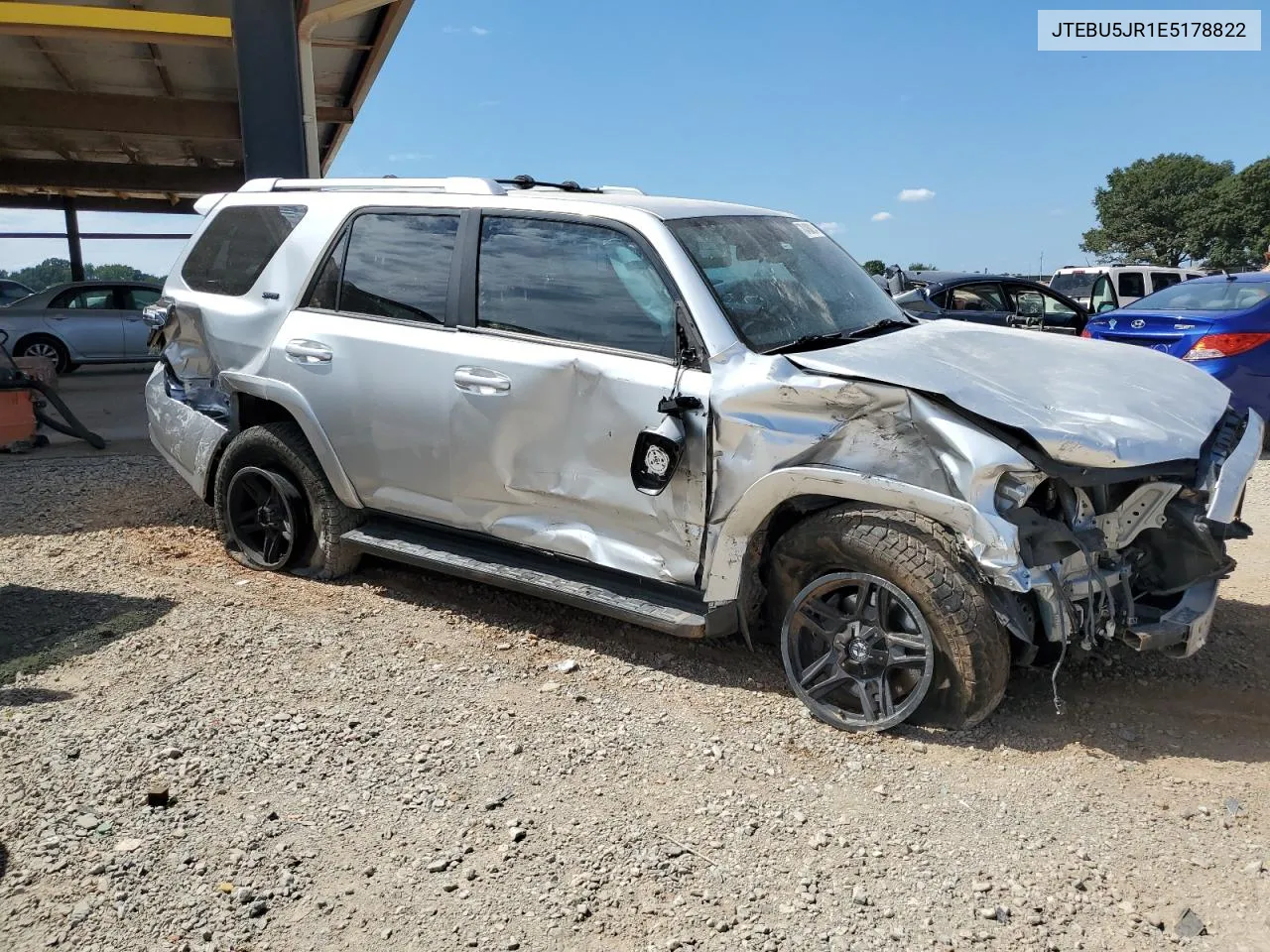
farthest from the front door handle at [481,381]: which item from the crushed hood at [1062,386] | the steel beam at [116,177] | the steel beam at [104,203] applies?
the steel beam at [116,177]

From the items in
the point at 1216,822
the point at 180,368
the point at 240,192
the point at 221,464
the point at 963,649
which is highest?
the point at 240,192

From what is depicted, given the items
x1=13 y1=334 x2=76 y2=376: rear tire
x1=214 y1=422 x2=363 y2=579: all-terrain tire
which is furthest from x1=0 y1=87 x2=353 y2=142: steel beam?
x1=214 y1=422 x2=363 y2=579: all-terrain tire

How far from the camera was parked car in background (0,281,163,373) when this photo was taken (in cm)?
1486

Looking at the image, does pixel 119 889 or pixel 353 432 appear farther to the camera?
pixel 353 432

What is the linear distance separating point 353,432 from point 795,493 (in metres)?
2.21

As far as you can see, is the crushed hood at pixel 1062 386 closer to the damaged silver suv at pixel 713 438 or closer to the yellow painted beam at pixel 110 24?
the damaged silver suv at pixel 713 438

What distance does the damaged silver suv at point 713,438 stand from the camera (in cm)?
332

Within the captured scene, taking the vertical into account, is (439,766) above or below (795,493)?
below

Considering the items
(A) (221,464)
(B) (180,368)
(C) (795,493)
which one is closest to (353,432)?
(A) (221,464)

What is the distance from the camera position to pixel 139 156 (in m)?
20.2

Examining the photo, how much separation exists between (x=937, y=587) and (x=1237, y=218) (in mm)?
65008

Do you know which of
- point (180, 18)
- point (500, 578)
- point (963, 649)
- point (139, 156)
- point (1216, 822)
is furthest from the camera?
point (139, 156)

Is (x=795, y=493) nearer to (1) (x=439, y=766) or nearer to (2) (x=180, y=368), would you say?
(1) (x=439, y=766)

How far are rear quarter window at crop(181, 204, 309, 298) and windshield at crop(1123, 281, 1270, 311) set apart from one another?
7.58 meters
